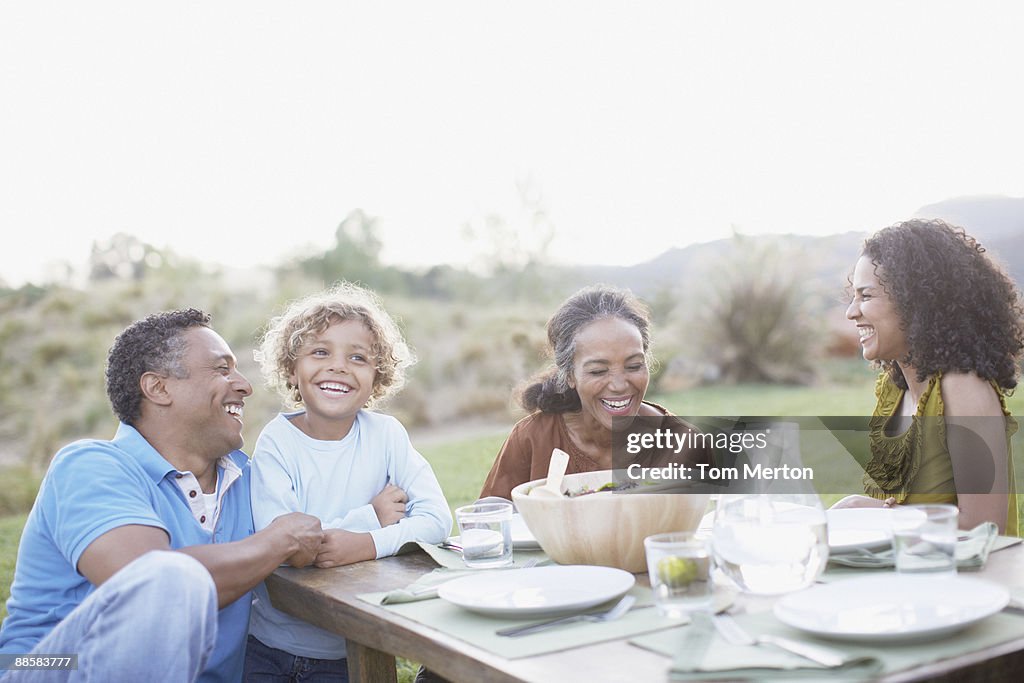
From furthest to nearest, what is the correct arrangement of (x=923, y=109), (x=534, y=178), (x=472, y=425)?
(x=534, y=178), (x=472, y=425), (x=923, y=109)

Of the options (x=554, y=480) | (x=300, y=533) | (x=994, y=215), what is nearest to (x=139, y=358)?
(x=300, y=533)

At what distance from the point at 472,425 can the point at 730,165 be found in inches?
157

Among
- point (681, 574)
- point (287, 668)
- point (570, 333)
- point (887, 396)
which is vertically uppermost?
point (570, 333)

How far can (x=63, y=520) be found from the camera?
1.85 metres

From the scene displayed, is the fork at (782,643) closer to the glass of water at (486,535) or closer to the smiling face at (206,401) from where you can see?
the glass of water at (486,535)

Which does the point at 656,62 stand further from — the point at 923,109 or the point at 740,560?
the point at 740,560

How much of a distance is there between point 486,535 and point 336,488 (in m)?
0.56

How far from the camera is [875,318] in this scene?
2.54m

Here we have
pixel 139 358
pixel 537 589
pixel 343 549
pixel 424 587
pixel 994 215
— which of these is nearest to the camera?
pixel 537 589

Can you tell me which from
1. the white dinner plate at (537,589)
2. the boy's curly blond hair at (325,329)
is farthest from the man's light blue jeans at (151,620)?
the boy's curly blond hair at (325,329)

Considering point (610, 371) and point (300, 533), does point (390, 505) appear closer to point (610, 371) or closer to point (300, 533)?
point (300, 533)

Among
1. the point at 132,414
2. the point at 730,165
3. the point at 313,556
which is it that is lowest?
the point at 313,556

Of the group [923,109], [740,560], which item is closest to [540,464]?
[740,560]

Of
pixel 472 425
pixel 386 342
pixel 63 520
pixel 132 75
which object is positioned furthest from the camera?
pixel 472 425
